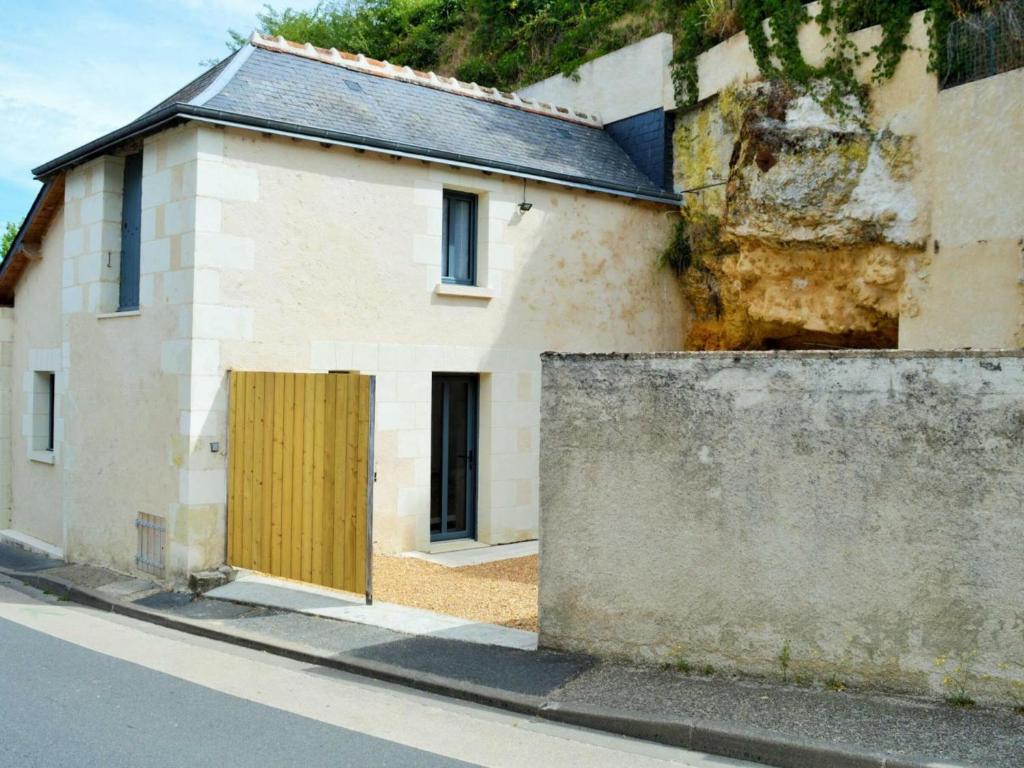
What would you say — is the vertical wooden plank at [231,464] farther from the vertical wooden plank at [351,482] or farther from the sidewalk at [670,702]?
the vertical wooden plank at [351,482]

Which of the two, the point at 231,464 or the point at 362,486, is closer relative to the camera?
the point at 362,486

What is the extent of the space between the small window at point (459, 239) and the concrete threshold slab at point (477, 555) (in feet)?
10.6

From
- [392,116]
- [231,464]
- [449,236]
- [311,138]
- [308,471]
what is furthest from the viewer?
[449,236]

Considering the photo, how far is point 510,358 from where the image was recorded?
37.0ft

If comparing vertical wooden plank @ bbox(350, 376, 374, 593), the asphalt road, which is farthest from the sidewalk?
vertical wooden plank @ bbox(350, 376, 374, 593)

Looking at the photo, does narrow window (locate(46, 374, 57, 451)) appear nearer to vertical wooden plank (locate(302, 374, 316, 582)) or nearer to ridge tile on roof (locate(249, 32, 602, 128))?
ridge tile on roof (locate(249, 32, 602, 128))

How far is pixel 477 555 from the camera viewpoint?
10445 mm

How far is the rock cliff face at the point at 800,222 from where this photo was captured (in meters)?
10.3

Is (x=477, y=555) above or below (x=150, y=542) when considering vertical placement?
below

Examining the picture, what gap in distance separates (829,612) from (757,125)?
7441mm

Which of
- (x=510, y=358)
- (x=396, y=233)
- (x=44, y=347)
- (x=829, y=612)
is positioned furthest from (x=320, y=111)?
(x=829, y=612)

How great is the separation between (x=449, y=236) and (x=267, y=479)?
13.0 ft

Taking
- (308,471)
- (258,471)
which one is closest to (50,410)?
(258,471)

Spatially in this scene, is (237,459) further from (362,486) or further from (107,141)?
(107,141)
